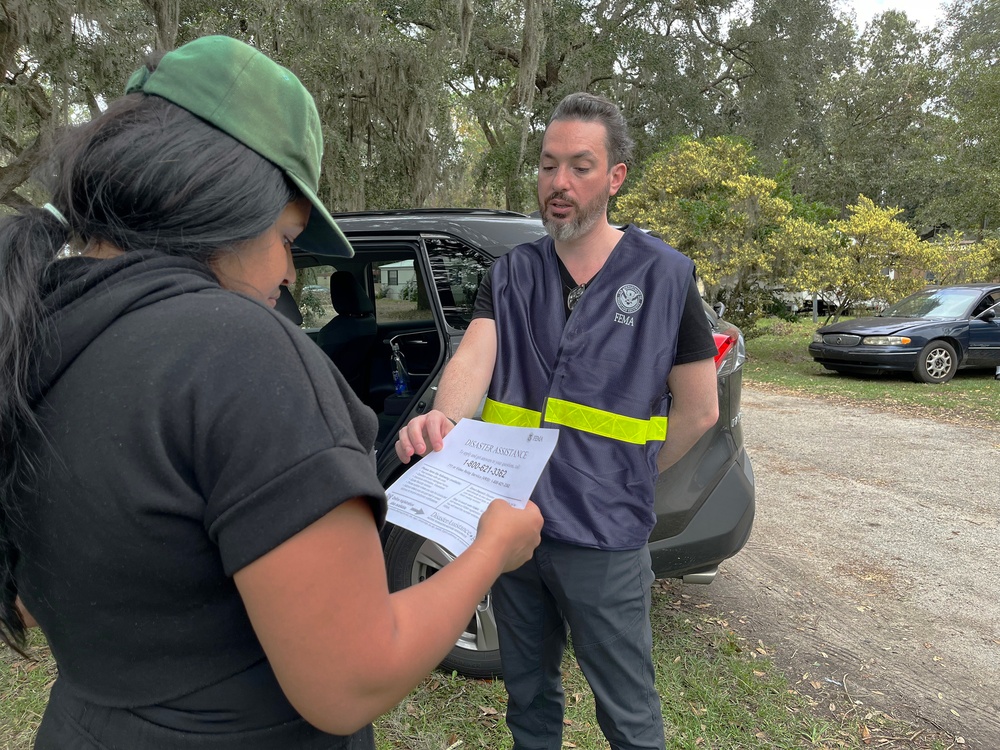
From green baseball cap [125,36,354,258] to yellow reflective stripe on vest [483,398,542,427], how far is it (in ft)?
3.67

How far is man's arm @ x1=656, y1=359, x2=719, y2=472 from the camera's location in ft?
6.35

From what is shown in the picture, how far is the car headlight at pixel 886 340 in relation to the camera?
10977 millimetres

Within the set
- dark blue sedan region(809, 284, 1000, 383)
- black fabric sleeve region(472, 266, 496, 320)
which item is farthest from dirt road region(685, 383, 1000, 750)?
dark blue sedan region(809, 284, 1000, 383)

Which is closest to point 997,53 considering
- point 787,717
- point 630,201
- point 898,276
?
point 898,276

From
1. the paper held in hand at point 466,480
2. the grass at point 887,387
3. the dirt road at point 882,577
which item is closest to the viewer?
the paper held in hand at point 466,480

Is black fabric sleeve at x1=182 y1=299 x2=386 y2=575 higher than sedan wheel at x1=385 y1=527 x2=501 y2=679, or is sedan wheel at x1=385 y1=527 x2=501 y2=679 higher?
black fabric sleeve at x1=182 y1=299 x2=386 y2=575

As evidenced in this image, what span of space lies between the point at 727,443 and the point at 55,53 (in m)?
11.4

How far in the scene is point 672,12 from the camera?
16.9m

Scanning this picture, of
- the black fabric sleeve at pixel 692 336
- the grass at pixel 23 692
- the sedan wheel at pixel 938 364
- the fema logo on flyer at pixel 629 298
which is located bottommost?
the grass at pixel 23 692

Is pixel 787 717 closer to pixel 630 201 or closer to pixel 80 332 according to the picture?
pixel 80 332

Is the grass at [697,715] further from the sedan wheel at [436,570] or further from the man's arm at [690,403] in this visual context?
the man's arm at [690,403]

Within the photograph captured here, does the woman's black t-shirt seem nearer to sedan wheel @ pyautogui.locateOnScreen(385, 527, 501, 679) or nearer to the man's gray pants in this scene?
the man's gray pants

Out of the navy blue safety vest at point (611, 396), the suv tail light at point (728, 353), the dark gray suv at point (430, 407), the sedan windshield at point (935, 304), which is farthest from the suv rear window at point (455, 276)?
the sedan windshield at point (935, 304)

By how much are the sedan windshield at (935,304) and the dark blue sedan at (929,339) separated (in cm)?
1
